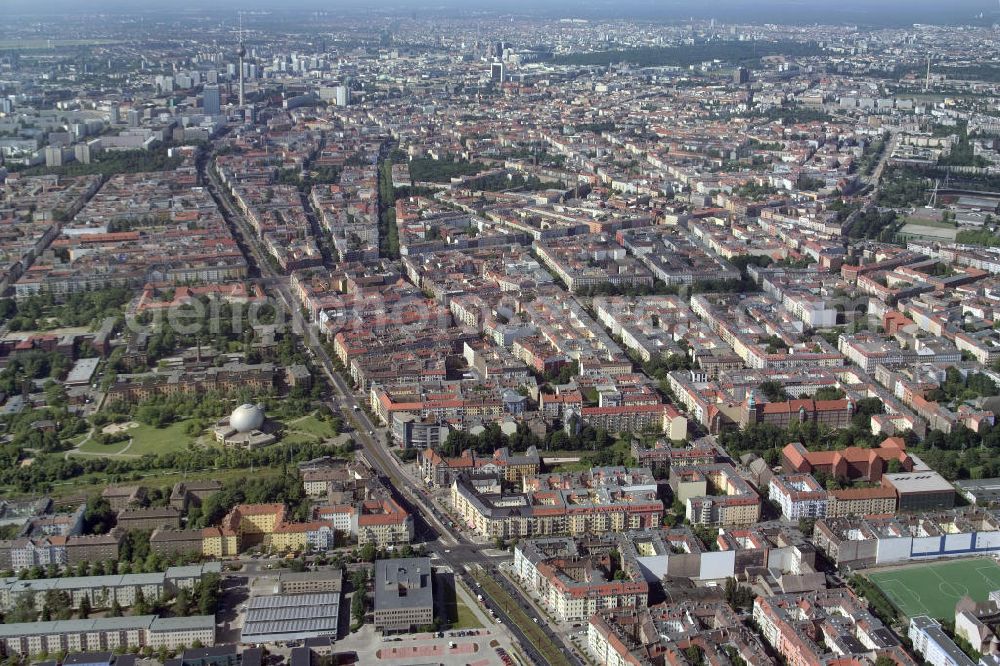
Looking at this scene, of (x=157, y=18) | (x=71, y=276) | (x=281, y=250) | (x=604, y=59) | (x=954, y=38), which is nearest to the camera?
(x=71, y=276)

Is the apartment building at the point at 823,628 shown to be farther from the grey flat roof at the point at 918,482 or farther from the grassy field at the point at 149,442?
the grassy field at the point at 149,442

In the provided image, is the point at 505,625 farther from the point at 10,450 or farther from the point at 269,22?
the point at 269,22

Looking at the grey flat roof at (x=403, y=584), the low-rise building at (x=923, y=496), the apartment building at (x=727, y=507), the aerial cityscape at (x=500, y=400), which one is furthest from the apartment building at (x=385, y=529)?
the low-rise building at (x=923, y=496)

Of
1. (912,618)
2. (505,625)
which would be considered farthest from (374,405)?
(912,618)

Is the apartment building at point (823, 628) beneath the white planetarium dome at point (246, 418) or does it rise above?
above

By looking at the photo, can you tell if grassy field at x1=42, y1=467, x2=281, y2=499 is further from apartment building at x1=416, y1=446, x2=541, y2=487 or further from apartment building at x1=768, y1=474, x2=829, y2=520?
apartment building at x1=768, y1=474, x2=829, y2=520

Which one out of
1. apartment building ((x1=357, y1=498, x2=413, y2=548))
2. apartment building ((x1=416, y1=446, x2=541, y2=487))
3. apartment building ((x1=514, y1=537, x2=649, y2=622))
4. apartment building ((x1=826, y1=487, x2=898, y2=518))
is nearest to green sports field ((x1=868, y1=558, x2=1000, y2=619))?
apartment building ((x1=826, y1=487, x2=898, y2=518))
